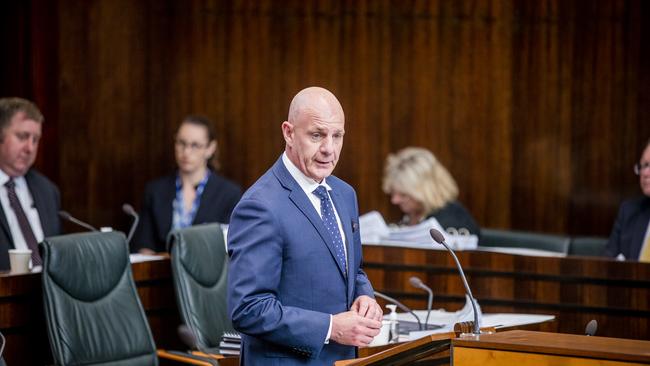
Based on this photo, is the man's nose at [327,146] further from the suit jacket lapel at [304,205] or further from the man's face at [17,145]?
the man's face at [17,145]

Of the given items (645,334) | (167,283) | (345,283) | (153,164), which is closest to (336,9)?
(153,164)

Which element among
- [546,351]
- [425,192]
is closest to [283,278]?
[546,351]

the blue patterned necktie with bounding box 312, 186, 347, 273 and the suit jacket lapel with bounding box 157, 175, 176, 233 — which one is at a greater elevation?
the blue patterned necktie with bounding box 312, 186, 347, 273

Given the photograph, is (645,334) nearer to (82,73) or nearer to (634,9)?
(634,9)

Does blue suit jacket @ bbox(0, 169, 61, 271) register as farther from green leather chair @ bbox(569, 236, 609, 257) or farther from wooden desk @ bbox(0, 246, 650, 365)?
green leather chair @ bbox(569, 236, 609, 257)

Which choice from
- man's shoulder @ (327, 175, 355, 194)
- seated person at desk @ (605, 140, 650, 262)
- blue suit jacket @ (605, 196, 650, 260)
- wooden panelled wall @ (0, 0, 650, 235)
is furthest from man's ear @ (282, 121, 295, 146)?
wooden panelled wall @ (0, 0, 650, 235)

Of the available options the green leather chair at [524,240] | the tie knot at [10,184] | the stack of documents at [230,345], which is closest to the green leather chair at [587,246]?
the green leather chair at [524,240]

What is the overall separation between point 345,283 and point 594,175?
15.0ft

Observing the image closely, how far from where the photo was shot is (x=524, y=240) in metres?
6.59

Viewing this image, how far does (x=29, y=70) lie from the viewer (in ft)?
22.5

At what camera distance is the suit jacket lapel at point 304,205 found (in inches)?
114

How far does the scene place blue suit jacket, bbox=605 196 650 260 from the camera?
5586 mm

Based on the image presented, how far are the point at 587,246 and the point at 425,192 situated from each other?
1013mm

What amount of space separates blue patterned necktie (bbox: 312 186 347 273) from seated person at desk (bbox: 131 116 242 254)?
→ 3.39 meters
